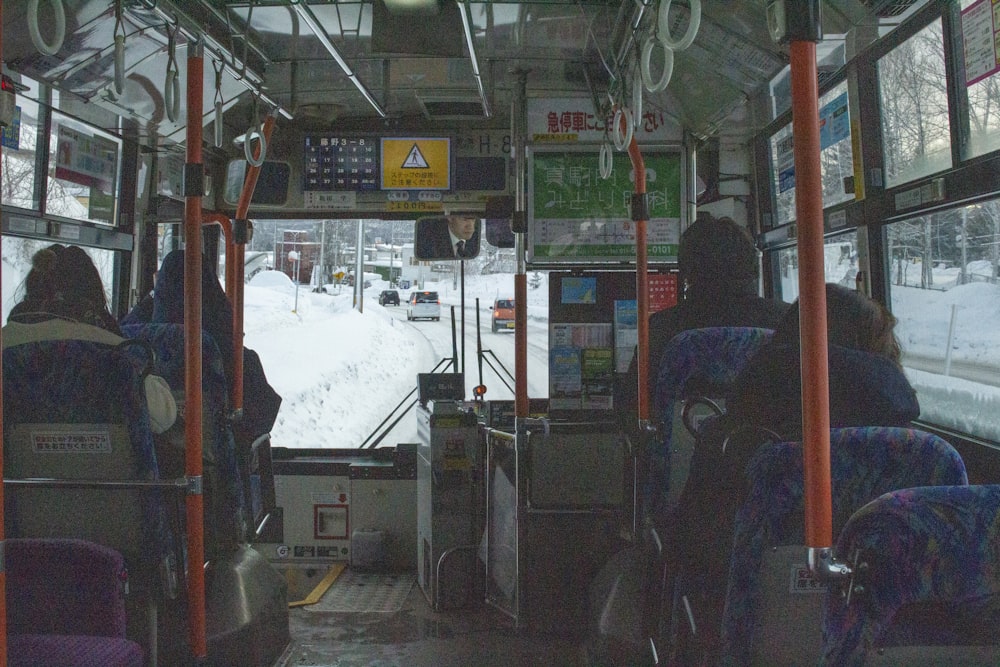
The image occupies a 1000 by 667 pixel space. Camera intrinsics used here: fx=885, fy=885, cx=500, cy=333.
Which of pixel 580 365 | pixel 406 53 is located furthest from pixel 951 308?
pixel 406 53

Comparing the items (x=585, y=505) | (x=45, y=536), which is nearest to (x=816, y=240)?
(x=45, y=536)

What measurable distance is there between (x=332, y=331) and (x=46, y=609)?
11.5 ft

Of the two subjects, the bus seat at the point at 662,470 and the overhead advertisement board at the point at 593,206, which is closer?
the bus seat at the point at 662,470

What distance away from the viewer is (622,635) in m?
3.44

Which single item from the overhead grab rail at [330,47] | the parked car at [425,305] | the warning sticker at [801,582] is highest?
the overhead grab rail at [330,47]

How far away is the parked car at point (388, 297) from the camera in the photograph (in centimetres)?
505

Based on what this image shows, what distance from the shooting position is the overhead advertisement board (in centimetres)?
462

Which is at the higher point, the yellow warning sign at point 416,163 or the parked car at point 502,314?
the yellow warning sign at point 416,163

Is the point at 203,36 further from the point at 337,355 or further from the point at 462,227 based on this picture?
the point at 337,355

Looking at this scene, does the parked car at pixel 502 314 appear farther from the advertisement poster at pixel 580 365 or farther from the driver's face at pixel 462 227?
the advertisement poster at pixel 580 365

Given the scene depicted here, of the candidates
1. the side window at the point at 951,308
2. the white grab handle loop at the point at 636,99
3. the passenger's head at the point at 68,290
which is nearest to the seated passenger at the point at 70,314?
the passenger's head at the point at 68,290

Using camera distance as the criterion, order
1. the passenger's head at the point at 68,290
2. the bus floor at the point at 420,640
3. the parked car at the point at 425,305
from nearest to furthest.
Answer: the passenger's head at the point at 68,290
the bus floor at the point at 420,640
the parked car at the point at 425,305

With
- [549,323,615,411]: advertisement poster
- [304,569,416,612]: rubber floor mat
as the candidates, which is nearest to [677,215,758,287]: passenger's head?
[549,323,615,411]: advertisement poster

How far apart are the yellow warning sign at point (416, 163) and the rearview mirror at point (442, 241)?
332 mm
